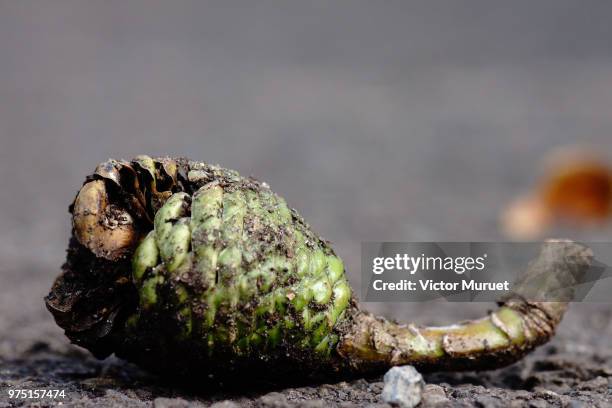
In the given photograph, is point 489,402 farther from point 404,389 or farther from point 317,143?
point 317,143

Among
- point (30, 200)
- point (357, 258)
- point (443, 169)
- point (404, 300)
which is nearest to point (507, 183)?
point (443, 169)

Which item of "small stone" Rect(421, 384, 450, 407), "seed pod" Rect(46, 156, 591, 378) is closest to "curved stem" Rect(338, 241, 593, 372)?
"seed pod" Rect(46, 156, 591, 378)

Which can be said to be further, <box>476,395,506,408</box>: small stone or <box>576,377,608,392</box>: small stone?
<box>576,377,608,392</box>: small stone

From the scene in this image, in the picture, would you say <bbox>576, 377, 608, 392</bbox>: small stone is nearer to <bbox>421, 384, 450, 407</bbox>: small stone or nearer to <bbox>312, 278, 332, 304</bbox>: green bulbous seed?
<bbox>421, 384, 450, 407</bbox>: small stone

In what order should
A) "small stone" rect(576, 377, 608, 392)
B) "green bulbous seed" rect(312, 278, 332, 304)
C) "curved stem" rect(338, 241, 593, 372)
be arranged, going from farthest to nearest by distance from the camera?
"small stone" rect(576, 377, 608, 392) < "curved stem" rect(338, 241, 593, 372) < "green bulbous seed" rect(312, 278, 332, 304)

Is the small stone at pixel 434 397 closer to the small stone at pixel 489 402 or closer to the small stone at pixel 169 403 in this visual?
the small stone at pixel 489 402

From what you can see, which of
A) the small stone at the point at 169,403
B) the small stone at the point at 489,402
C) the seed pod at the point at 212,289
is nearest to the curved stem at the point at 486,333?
the seed pod at the point at 212,289

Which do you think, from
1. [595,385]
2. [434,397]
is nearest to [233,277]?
[434,397]
